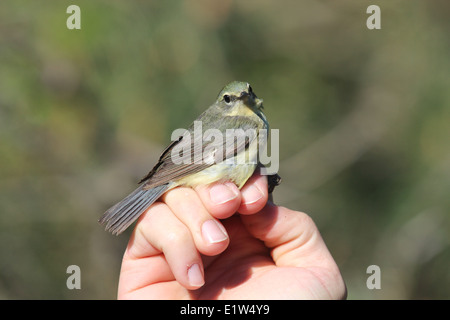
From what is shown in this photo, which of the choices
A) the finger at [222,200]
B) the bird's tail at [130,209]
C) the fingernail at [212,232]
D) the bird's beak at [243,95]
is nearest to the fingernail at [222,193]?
the finger at [222,200]

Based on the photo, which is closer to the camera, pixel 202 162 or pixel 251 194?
pixel 251 194

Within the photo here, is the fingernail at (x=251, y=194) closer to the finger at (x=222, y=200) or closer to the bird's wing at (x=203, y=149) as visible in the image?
the finger at (x=222, y=200)

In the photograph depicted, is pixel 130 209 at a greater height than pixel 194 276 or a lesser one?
greater

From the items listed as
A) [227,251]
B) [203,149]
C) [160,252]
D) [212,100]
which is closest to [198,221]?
[160,252]

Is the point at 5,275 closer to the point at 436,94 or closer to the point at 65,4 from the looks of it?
the point at 65,4

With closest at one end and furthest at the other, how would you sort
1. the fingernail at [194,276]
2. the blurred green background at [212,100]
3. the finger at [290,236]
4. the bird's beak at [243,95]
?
the fingernail at [194,276]
the finger at [290,236]
the bird's beak at [243,95]
the blurred green background at [212,100]

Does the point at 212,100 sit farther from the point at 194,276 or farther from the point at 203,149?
the point at 194,276
